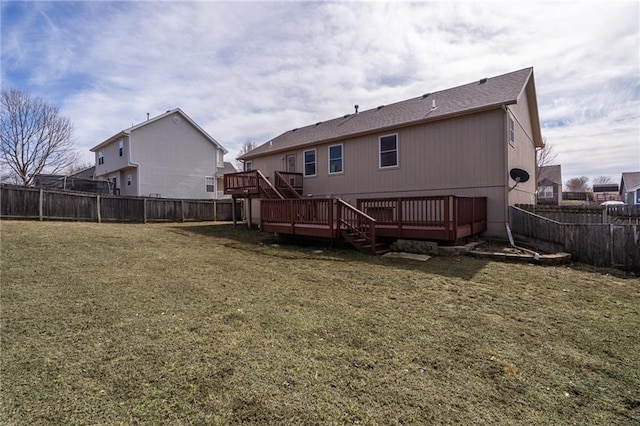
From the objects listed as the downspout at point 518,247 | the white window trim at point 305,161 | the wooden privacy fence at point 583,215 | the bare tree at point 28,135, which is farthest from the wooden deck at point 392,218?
the bare tree at point 28,135

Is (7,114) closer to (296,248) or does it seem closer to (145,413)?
(296,248)

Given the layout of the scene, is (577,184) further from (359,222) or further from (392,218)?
(359,222)

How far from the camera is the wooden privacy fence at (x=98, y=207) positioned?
467 inches

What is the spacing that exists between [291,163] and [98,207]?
370 inches

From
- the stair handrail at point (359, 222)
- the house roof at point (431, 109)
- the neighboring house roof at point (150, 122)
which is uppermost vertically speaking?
the neighboring house roof at point (150, 122)

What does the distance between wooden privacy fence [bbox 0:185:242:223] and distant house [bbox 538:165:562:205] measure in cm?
3498

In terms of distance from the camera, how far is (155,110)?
2391 centimetres

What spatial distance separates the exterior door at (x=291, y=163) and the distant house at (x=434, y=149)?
5 cm

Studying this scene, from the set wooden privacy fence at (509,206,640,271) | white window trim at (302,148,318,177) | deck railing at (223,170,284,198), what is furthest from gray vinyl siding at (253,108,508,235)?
deck railing at (223,170,284,198)

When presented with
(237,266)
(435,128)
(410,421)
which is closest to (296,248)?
(237,266)

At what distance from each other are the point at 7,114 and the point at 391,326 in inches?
1351

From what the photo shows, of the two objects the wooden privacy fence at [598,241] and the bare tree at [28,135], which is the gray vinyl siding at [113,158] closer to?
the bare tree at [28,135]

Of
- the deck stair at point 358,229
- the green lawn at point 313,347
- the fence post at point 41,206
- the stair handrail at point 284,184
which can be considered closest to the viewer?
the green lawn at point 313,347

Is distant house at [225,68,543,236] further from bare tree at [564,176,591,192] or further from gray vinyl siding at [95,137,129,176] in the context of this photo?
bare tree at [564,176,591,192]
